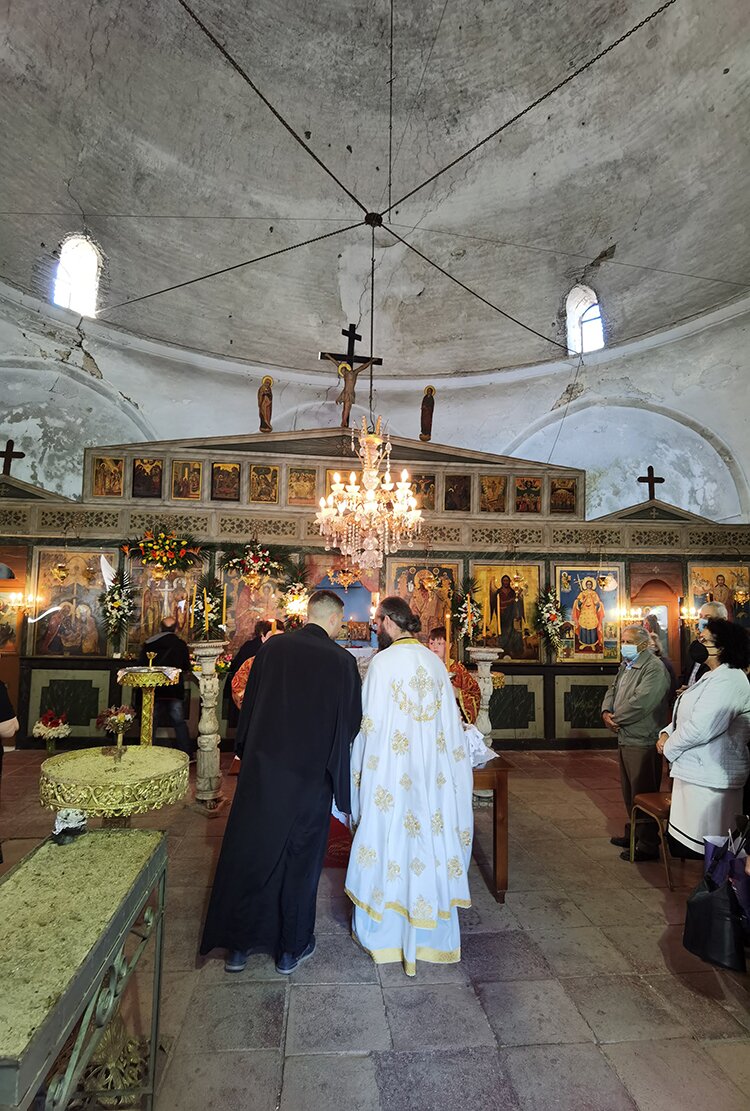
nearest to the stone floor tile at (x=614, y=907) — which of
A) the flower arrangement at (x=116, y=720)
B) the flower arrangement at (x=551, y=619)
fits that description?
the flower arrangement at (x=116, y=720)

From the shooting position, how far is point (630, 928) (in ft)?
14.0

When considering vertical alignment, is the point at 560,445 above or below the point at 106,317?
below

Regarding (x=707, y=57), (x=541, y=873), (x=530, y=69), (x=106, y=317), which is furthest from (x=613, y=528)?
(x=106, y=317)

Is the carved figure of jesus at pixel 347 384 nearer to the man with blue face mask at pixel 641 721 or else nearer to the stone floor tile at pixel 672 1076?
the man with blue face mask at pixel 641 721

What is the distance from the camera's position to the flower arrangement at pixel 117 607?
10.1 meters

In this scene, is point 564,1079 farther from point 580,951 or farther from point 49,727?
point 49,727

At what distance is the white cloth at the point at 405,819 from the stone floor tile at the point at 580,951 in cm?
74

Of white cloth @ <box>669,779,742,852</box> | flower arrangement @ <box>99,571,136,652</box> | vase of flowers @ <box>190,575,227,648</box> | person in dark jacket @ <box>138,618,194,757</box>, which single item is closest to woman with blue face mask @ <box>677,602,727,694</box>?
white cloth @ <box>669,779,742,852</box>

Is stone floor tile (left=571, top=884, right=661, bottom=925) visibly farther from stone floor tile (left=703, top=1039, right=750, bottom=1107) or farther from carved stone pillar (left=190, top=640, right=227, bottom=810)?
carved stone pillar (left=190, top=640, right=227, bottom=810)

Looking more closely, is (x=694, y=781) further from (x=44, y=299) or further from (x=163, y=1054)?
(x=44, y=299)

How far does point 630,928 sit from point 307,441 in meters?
9.52

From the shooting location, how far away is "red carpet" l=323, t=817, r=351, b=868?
17.6 ft

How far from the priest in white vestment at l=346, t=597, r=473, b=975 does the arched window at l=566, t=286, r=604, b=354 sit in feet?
49.0

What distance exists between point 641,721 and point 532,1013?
3244 millimetres
